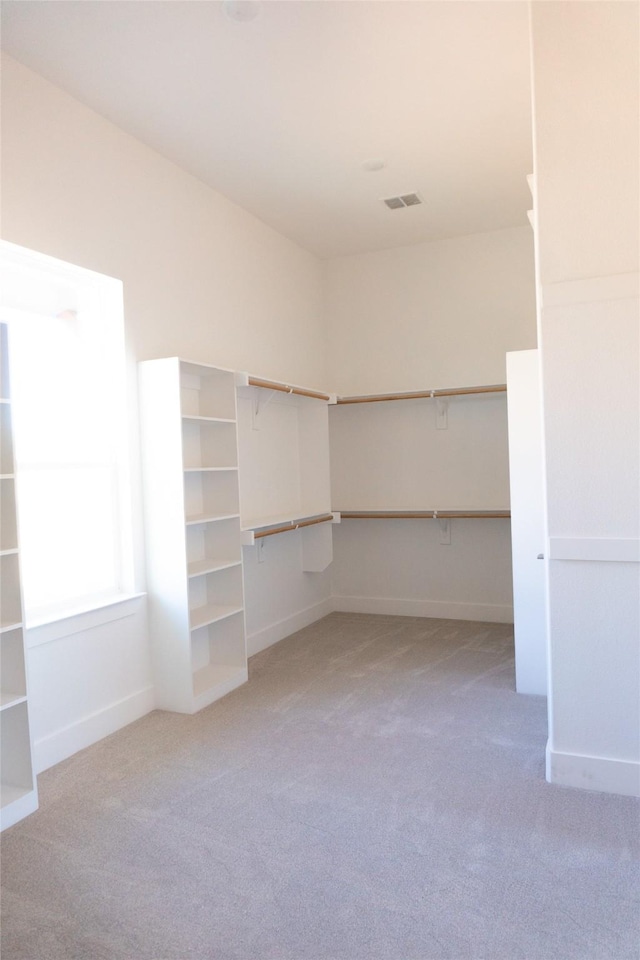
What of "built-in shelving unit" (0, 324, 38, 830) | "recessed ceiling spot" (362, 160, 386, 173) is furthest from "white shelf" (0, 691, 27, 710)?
"recessed ceiling spot" (362, 160, 386, 173)

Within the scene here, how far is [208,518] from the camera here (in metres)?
3.82

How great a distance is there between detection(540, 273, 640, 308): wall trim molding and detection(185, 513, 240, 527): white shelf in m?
2.10

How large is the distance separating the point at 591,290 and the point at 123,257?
2.38 m

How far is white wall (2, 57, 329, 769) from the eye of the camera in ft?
9.95

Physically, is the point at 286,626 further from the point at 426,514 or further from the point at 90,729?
the point at 90,729

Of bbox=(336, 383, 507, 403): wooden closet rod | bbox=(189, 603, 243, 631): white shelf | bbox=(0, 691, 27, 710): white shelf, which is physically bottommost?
bbox=(0, 691, 27, 710): white shelf

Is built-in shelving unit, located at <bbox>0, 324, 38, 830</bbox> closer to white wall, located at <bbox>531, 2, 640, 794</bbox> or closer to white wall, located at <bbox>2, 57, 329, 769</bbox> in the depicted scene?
white wall, located at <bbox>2, 57, 329, 769</bbox>

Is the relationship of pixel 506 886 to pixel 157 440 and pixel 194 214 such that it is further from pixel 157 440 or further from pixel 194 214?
pixel 194 214

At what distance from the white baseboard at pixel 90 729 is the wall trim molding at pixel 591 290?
9.26 ft

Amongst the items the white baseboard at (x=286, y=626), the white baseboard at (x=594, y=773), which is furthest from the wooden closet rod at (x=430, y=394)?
the white baseboard at (x=594, y=773)

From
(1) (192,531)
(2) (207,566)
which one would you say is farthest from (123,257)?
(2) (207,566)

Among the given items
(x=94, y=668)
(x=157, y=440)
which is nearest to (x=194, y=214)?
(x=157, y=440)

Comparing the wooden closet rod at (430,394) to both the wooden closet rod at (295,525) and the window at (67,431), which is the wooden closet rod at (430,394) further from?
the window at (67,431)

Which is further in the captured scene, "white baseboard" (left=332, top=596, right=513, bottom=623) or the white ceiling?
"white baseboard" (left=332, top=596, right=513, bottom=623)
